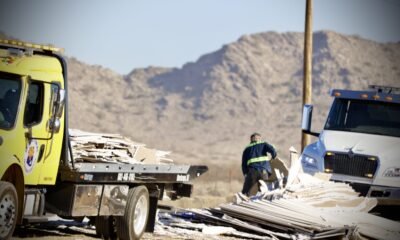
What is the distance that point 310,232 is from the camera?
17984 mm

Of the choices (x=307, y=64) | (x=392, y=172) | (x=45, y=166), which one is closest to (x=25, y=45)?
(x=45, y=166)

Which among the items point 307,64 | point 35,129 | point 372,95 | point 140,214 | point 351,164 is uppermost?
point 307,64

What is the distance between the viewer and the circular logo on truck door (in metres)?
13.3

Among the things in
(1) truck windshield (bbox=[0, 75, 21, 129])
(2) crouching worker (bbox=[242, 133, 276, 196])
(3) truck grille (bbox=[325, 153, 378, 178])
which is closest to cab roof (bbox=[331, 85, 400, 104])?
(3) truck grille (bbox=[325, 153, 378, 178])

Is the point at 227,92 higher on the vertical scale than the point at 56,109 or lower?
higher

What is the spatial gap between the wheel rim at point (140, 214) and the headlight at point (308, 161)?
5917mm

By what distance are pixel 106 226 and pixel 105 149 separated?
1.24 meters

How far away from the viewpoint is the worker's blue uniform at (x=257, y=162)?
73.3ft

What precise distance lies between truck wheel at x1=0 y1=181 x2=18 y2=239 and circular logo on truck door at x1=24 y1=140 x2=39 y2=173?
2.10 ft

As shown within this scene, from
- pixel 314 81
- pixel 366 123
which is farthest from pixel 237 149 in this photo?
pixel 366 123

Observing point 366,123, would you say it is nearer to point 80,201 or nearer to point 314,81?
point 80,201

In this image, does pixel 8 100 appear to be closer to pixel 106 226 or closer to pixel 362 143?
pixel 106 226

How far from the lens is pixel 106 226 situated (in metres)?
15.6

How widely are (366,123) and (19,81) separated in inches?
397
